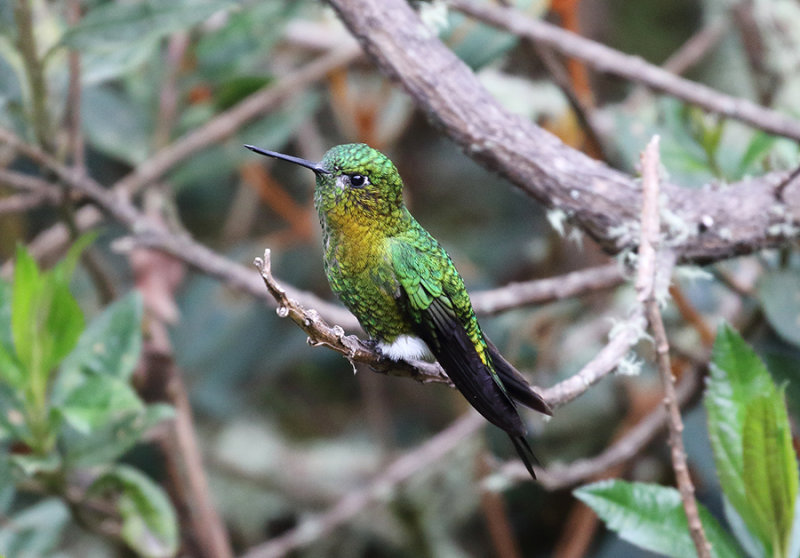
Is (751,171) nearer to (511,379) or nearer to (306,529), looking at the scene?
(511,379)

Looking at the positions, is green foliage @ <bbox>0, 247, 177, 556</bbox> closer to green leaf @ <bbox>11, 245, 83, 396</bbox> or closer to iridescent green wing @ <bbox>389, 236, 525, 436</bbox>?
green leaf @ <bbox>11, 245, 83, 396</bbox>

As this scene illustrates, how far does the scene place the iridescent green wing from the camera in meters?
1.33

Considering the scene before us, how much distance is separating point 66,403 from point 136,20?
1063mm

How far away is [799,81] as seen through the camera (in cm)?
333

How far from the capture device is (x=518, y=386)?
1.48m

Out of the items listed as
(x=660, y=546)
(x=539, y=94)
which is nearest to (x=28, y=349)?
(x=660, y=546)

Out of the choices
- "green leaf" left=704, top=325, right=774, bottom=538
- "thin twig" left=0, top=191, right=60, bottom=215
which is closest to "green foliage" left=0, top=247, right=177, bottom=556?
"thin twig" left=0, top=191, right=60, bottom=215

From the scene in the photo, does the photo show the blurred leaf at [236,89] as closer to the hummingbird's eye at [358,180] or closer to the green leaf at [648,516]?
the hummingbird's eye at [358,180]

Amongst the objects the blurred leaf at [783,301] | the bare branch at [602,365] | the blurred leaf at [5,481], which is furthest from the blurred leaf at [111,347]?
the blurred leaf at [783,301]

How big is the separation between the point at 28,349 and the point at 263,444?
1551 millimetres

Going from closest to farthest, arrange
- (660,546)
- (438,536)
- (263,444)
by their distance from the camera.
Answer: (660,546) → (438,536) → (263,444)

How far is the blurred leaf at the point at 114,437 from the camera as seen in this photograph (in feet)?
6.88

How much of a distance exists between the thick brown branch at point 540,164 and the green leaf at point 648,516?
0.56 meters

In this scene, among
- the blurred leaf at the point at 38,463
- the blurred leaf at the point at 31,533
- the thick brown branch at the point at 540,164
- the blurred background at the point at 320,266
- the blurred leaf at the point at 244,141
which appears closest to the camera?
the thick brown branch at the point at 540,164
